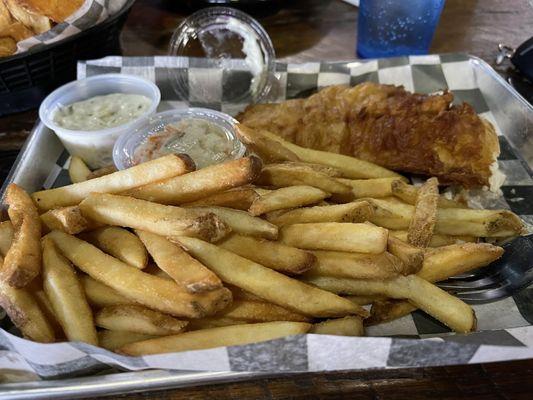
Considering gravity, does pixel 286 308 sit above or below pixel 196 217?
below

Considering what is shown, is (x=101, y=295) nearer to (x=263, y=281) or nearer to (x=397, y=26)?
(x=263, y=281)

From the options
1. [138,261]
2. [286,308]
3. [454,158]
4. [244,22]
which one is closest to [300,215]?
[286,308]

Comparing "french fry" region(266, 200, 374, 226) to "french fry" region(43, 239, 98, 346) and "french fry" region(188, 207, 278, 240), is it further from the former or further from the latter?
"french fry" region(43, 239, 98, 346)

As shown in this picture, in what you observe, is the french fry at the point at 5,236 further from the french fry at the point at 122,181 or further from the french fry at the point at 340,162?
the french fry at the point at 340,162

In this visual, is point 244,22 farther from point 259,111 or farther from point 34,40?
point 34,40

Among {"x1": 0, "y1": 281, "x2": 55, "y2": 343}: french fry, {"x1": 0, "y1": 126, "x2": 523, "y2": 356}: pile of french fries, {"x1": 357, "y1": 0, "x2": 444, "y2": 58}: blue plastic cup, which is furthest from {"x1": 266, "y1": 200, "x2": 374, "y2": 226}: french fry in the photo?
{"x1": 357, "y1": 0, "x2": 444, "y2": 58}: blue plastic cup
